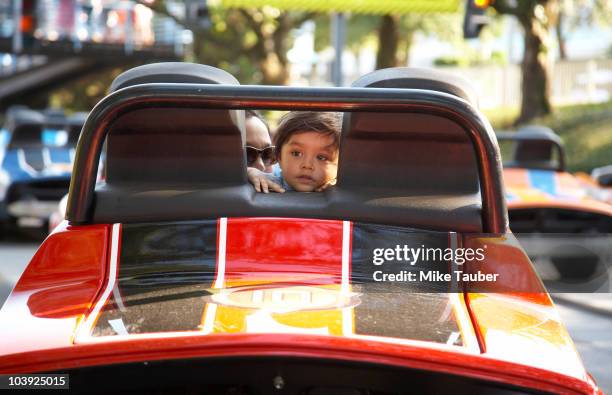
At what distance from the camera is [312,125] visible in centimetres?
371

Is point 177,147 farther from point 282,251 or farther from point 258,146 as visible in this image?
point 258,146

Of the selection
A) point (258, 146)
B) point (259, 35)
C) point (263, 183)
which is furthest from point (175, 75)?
point (259, 35)

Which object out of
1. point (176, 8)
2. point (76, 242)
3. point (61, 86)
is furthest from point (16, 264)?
point (61, 86)

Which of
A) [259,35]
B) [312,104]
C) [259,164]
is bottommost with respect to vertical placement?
[259,164]

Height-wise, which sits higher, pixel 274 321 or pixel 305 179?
pixel 305 179

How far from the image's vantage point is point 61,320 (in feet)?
7.44

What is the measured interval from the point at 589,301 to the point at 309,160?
548 centimetres

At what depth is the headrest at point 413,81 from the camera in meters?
3.25

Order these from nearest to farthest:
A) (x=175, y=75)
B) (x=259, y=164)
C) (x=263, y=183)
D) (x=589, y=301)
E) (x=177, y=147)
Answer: (x=177, y=147) → (x=175, y=75) → (x=263, y=183) → (x=259, y=164) → (x=589, y=301)

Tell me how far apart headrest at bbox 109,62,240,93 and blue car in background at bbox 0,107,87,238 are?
29.2 ft

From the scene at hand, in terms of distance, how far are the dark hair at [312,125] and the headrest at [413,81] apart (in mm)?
396

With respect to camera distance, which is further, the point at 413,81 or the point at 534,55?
the point at 534,55

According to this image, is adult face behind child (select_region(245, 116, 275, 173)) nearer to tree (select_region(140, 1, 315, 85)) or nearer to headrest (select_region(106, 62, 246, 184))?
headrest (select_region(106, 62, 246, 184))

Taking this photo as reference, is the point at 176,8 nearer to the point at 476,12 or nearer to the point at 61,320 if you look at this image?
the point at 476,12
